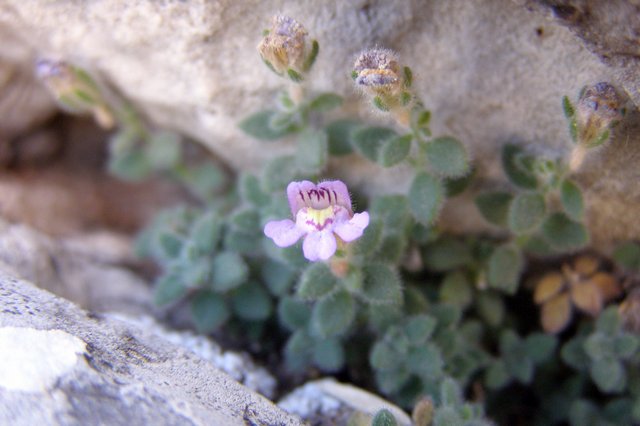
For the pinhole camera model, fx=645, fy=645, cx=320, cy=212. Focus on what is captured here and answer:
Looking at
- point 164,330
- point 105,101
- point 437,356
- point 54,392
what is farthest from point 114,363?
point 105,101

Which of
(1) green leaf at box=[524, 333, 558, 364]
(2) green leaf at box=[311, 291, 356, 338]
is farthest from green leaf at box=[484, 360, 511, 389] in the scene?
(2) green leaf at box=[311, 291, 356, 338]

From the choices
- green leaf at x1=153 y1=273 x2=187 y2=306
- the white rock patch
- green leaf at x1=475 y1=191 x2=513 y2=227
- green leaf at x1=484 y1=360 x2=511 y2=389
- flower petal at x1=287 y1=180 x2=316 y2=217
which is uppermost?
green leaf at x1=475 y1=191 x2=513 y2=227

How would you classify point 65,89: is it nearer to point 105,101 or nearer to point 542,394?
point 105,101

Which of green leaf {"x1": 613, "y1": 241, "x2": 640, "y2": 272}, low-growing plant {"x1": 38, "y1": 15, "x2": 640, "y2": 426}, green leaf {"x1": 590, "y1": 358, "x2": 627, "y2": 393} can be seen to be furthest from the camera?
green leaf {"x1": 613, "y1": 241, "x2": 640, "y2": 272}

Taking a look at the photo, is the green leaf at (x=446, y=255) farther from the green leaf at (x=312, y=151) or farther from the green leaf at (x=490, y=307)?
the green leaf at (x=312, y=151)

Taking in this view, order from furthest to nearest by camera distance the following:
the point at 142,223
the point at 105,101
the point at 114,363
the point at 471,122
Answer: the point at 142,223 < the point at 105,101 < the point at 471,122 < the point at 114,363

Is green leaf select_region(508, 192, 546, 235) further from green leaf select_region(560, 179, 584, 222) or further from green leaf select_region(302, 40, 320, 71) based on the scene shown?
green leaf select_region(302, 40, 320, 71)

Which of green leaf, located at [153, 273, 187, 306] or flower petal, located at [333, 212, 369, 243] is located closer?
flower petal, located at [333, 212, 369, 243]
